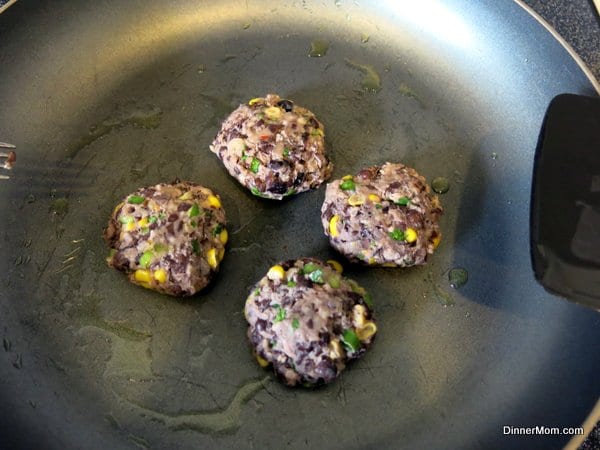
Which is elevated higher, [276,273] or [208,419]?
[276,273]

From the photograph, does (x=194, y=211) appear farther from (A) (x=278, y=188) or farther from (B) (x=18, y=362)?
(B) (x=18, y=362)

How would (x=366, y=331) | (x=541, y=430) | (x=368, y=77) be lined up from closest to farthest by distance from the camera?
(x=541, y=430), (x=366, y=331), (x=368, y=77)

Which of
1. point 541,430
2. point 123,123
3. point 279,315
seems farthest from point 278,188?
point 541,430

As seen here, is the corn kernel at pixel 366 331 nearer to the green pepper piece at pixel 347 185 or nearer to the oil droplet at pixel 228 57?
the green pepper piece at pixel 347 185

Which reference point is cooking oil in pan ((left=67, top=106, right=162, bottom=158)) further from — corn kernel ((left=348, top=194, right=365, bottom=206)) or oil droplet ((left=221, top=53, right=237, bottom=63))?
corn kernel ((left=348, top=194, right=365, bottom=206))

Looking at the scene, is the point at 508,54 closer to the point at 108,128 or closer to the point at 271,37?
the point at 271,37

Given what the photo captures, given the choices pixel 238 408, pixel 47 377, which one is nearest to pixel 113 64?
pixel 47 377

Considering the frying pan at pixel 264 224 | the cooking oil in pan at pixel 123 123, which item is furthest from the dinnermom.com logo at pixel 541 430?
the cooking oil in pan at pixel 123 123
